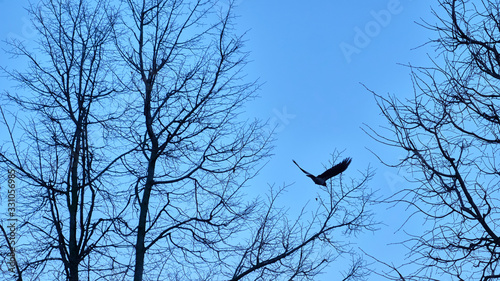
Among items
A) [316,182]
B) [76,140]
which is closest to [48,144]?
[76,140]

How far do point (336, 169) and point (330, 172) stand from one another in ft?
0.38

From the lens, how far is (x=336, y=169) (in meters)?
7.78

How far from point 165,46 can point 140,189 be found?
191 cm

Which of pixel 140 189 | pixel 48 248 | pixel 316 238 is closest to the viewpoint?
pixel 48 248

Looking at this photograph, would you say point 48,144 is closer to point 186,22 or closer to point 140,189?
point 140,189

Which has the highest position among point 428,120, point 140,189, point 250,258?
point 140,189

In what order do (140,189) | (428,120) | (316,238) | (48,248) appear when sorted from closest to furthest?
(428,120)
(48,248)
(140,189)
(316,238)

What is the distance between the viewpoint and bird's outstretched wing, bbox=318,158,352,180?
305 inches

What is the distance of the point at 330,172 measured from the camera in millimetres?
7871

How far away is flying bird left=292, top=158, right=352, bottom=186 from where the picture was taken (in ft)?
25.4

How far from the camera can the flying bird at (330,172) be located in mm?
7742

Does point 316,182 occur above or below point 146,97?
below

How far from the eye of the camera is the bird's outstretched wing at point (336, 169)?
7738 millimetres

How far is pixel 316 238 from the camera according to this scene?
313 inches
